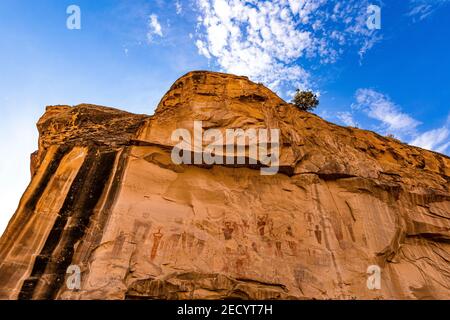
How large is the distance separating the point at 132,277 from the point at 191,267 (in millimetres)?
1900

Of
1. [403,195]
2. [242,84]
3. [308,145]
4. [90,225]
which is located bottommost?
[90,225]

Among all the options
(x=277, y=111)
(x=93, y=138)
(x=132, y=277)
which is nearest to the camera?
(x=132, y=277)

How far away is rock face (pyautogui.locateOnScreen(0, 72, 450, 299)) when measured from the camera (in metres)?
10.4

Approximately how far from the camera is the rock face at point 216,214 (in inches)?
411

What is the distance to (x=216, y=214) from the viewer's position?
12.8 metres

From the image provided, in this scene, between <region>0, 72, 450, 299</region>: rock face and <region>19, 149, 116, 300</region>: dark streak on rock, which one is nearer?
<region>19, 149, 116, 300</region>: dark streak on rock

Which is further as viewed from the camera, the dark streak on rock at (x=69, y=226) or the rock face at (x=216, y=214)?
the rock face at (x=216, y=214)

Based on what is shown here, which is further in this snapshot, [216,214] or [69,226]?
[216,214]

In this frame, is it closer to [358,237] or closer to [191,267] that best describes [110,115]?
[191,267]

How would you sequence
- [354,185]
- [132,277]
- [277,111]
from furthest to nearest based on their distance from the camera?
[277,111], [354,185], [132,277]

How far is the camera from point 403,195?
1534cm

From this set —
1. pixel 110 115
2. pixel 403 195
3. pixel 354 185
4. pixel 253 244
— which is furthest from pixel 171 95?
pixel 403 195

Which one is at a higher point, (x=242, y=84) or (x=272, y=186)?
(x=242, y=84)

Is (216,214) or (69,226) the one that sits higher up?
(216,214)
